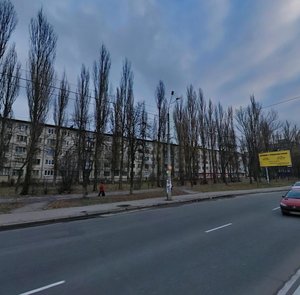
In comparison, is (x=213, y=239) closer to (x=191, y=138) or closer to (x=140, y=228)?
(x=140, y=228)

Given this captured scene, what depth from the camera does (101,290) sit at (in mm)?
4676

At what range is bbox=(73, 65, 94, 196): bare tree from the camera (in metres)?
24.8

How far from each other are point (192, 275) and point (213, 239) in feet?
Answer: 11.3

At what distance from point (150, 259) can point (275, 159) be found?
50325 mm

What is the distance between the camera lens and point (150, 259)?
21.5 ft

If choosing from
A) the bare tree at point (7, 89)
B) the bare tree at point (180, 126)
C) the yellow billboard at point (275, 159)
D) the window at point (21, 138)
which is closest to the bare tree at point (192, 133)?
the bare tree at point (180, 126)

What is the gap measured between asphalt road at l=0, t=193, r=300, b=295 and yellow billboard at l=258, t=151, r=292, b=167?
143 ft

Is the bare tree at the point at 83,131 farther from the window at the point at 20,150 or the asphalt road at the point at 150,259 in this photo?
the window at the point at 20,150

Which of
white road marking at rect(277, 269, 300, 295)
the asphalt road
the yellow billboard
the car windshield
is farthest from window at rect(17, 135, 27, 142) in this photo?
white road marking at rect(277, 269, 300, 295)

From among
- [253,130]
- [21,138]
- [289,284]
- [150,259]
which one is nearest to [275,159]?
[253,130]

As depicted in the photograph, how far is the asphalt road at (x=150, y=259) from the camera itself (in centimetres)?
491

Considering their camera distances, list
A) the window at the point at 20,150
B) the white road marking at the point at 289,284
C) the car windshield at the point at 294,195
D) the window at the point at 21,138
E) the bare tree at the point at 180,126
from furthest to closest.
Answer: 1. the window at the point at 20,150
2. the window at the point at 21,138
3. the bare tree at the point at 180,126
4. the car windshield at the point at 294,195
5. the white road marking at the point at 289,284

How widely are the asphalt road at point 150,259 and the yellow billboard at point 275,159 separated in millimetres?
43695

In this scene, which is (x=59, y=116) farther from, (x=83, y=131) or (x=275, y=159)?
(x=275, y=159)
